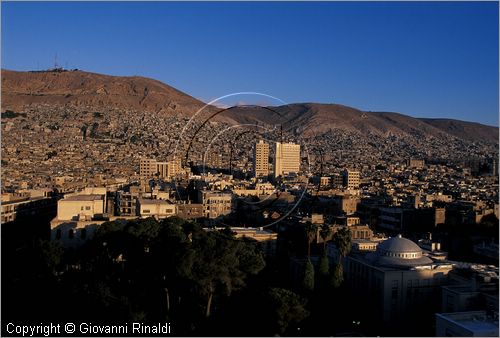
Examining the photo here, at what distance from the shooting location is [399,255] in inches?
417

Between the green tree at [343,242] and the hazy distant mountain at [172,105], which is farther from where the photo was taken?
the hazy distant mountain at [172,105]

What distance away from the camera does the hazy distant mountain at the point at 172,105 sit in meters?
69.8

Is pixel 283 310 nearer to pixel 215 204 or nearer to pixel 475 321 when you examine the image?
pixel 475 321

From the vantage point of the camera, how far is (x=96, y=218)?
1377 cm

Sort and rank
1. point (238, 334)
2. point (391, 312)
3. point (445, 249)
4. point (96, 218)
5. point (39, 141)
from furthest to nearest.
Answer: point (39, 141) → point (445, 249) → point (96, 218) → point (391, 312) → point (238, 334)

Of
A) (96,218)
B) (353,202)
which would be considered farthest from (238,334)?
(353,202)

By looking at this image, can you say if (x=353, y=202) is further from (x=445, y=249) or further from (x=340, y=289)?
(x=340, y=289)

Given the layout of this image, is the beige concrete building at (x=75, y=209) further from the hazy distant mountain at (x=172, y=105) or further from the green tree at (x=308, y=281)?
the hazy distant mountain at (x=172, y=105)

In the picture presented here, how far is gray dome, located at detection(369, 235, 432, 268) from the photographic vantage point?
10398 mm

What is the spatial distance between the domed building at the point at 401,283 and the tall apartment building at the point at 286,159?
2483 cm

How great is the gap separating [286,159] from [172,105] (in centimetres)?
3907

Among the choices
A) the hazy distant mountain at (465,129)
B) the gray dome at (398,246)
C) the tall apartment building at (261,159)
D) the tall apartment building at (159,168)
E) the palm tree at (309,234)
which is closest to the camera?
the gray dome at (398,246)

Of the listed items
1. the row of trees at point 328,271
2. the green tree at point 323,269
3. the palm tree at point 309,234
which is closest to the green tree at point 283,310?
the row of trees at point 328,271

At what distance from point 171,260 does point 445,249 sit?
8.09 m
